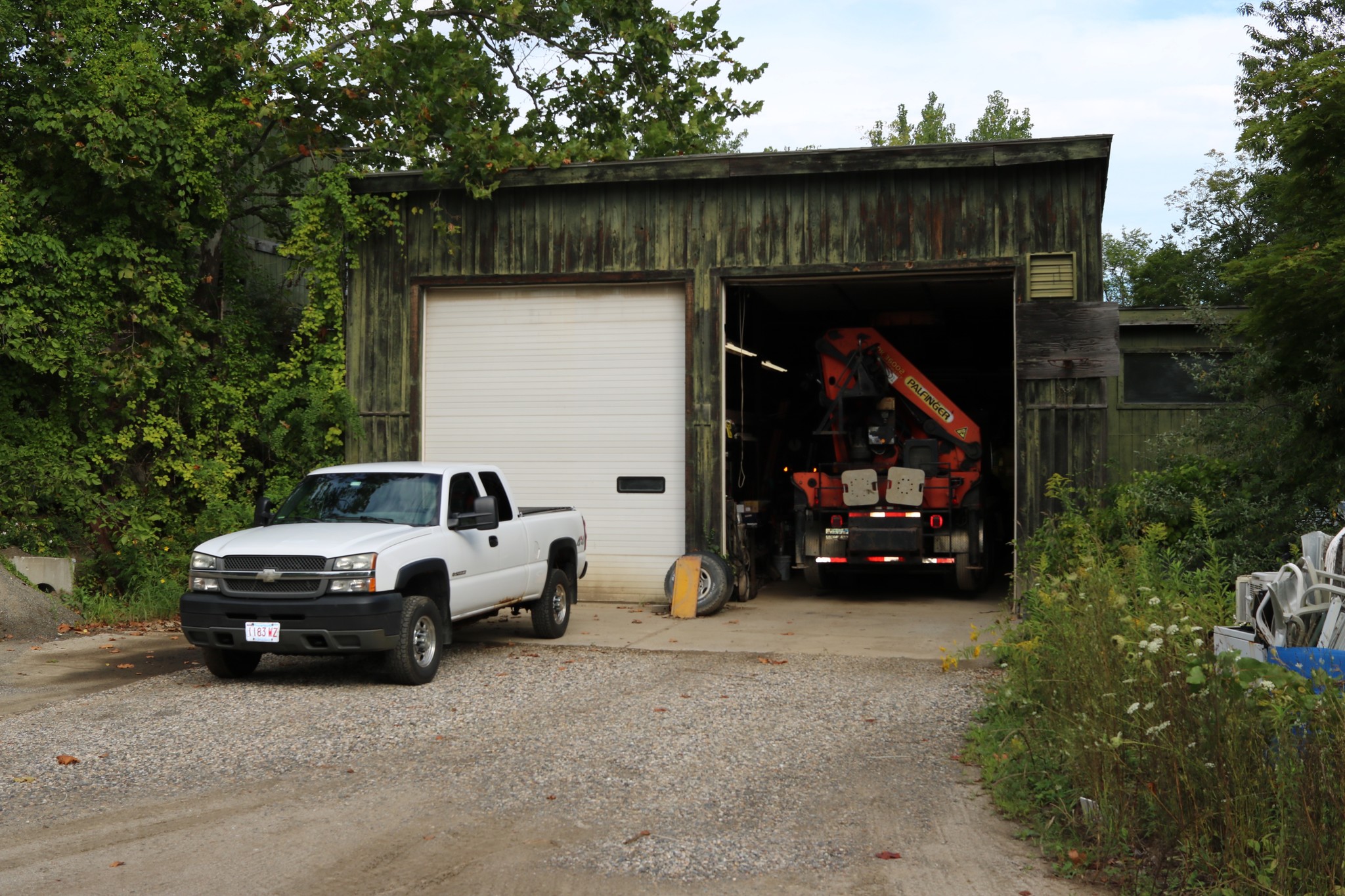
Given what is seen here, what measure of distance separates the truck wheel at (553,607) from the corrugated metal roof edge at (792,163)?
5.55 m

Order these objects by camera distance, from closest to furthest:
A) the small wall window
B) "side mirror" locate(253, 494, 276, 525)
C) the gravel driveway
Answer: the gravel driveway < "side mirror" locate(253, 494, 276, 525) < the small wall window

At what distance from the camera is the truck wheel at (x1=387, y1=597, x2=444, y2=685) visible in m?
9.42

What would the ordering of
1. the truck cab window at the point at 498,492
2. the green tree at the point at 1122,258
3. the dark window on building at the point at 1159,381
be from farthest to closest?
the green tree at the point at 1122,258 < the dark window on building at the point at 1159,381 < the truck cab window at the point at 498,492


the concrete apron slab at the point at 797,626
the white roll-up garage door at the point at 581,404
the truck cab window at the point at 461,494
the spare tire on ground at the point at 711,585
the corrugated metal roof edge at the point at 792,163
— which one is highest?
the corrugated metal roof edge at the point at 792,163

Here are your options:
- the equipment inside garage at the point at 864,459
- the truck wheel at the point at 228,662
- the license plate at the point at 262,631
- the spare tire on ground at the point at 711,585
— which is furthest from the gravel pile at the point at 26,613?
the equipment inside garage at the point at 864,459

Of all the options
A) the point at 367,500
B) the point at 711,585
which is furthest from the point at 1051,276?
the point at 367,500

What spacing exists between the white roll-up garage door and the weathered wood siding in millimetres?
323

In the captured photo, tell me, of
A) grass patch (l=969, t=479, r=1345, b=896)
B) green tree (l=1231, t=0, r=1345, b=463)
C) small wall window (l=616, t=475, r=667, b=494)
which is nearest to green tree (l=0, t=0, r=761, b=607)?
small wall window (l=616, t=475, r=667, b=494)

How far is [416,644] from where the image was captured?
9.70m

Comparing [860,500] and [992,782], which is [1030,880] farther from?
[860,500]

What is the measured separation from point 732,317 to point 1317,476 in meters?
7.58

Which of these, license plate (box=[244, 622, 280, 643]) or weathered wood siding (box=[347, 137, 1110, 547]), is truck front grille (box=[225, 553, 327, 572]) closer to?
license plate (box=[244, 622, 280, 643])

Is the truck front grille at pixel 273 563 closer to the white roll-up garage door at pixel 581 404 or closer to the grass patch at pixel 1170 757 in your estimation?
the grass patch at pixel 1170 757

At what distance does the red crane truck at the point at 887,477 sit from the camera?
15.7m
